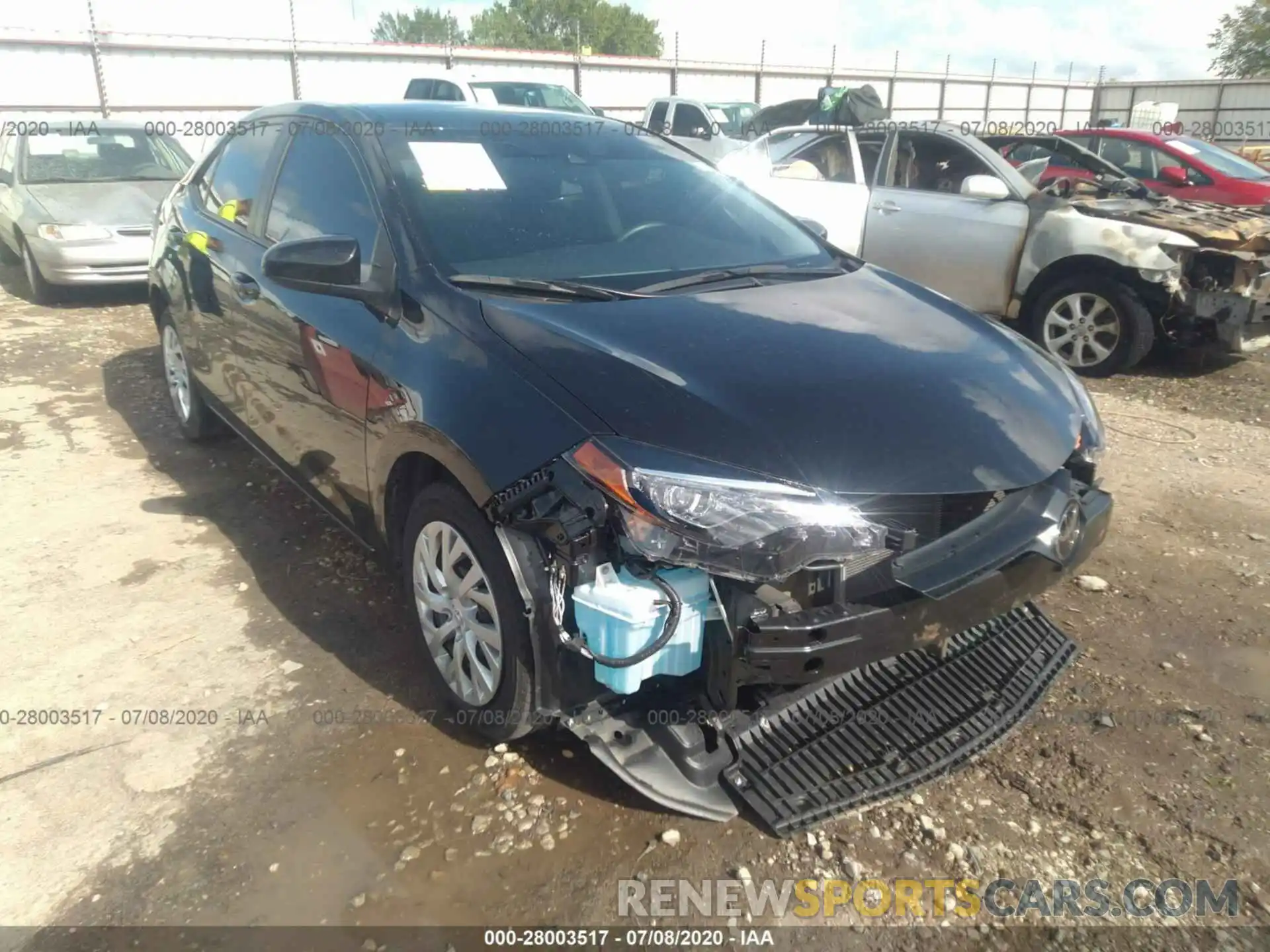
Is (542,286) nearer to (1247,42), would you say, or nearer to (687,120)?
(687,120)

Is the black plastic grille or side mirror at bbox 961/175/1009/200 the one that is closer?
the black plastic grille

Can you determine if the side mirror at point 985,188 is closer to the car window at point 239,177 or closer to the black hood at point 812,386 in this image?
the black hood at point 812,386

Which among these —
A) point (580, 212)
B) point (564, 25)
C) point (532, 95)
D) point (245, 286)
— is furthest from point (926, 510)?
point (564, 25)

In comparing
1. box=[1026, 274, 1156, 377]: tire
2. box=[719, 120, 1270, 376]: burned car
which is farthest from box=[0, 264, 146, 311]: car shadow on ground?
box=[1026, 274, 1156, 377]: tire

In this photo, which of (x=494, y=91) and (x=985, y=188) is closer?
(x=985, y=188)

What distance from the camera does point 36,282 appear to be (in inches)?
334

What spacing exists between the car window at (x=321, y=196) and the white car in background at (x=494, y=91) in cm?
1085

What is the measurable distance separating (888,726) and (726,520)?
87 cm

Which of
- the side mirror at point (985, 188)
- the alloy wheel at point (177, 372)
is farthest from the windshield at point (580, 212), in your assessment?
the side mirror at point (985, 188)

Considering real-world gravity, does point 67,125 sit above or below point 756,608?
above

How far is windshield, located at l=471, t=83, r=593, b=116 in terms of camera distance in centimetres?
1402

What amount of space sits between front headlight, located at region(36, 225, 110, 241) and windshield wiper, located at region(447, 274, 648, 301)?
271 inches

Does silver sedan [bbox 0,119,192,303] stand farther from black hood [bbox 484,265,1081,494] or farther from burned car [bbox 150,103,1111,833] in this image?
black hood [bbox 484,265,1081,494]

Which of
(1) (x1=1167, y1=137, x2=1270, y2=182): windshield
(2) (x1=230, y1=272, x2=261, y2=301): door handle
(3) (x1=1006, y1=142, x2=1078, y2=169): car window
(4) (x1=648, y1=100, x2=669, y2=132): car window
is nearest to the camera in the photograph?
(2) (x1=230, y1=272, x2=261, y2=301): door handle
